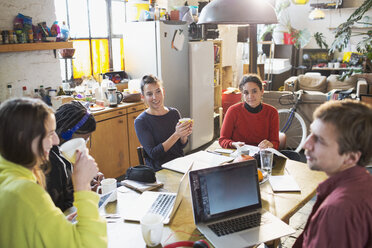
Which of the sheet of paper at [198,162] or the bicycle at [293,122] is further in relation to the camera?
the bicycle at [293,122]

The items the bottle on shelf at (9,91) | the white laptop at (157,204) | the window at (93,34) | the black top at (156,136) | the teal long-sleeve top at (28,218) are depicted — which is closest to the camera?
the teal long-sleeve top at (28,218)

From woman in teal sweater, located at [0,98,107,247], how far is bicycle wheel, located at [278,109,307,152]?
12.3 ft

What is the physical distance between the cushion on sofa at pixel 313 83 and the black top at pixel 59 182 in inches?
249

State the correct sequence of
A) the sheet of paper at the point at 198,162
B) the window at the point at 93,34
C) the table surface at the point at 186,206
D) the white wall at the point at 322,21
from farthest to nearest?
the white wall at the point at 322,21 < the window at the point at 93,34 < the sheet of paper at the point at 198,162 < the table surface at the point at 186,206

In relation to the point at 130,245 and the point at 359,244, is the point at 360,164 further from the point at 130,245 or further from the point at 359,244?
the point at 130,245

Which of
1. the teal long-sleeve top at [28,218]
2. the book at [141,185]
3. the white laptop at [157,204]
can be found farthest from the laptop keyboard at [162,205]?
the teal long-sleeve top at [28,218]

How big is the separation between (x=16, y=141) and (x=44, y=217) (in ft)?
0.85

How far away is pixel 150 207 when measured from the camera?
165 cm

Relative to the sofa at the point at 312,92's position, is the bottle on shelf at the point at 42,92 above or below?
above

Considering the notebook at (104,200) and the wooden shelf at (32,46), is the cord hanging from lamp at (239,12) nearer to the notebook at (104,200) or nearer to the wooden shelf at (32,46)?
the notebook at (104,200)

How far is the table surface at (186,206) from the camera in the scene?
1423 millimetres

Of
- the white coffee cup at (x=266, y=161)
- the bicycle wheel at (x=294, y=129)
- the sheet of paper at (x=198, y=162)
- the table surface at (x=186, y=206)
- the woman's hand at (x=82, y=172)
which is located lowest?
the bicycle wheel at (x=294, y=129)

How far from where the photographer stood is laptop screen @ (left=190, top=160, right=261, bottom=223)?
1491 millimetres

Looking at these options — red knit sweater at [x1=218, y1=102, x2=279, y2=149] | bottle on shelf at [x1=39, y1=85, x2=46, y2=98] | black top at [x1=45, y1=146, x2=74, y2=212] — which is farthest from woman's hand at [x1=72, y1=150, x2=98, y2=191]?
bottle on shelf at [x1=39, y1=85, x2=46, y2=98]
